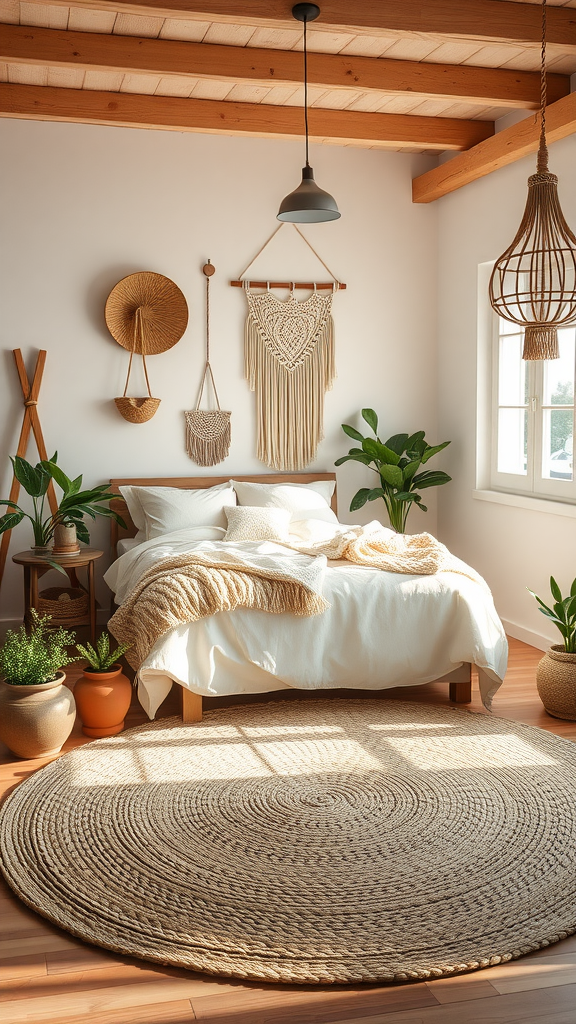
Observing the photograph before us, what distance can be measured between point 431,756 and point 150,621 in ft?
3.97

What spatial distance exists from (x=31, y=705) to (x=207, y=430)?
254 centimetres

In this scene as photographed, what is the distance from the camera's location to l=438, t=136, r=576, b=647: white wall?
463 cm

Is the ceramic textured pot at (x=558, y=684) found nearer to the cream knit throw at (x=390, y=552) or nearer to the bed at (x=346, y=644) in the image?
the bed at (x=346, y=644)

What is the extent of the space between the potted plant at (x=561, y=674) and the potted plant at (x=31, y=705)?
1.93 m

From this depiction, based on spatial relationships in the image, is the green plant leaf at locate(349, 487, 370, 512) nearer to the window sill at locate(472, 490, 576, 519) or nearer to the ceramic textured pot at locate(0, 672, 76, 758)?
the window sill at locate(472, 490, 576, 519)

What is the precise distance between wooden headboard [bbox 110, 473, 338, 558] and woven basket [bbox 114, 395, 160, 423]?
37 centimetres

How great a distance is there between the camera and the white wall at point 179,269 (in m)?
5.13

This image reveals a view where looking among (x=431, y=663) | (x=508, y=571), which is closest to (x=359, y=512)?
(x=508, y=571)

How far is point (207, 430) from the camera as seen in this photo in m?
5.50

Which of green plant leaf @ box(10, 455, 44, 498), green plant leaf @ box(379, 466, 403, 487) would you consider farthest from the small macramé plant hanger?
green plant leaf @ box(10, 455, 44, 498)

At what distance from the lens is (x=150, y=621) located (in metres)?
3.62

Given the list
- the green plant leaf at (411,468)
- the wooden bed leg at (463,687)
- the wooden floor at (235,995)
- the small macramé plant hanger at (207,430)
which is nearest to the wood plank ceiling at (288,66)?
the small macramé plant hanger at (207,430)

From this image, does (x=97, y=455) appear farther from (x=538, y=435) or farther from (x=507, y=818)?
(x=507, y=818)

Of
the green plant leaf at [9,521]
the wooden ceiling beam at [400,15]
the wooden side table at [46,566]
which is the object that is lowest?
the wooden side table at [46,566]
